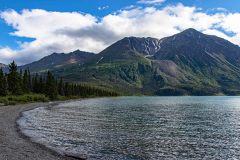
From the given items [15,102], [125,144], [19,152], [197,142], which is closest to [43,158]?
[19,152]

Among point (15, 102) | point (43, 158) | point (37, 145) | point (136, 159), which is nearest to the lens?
point (43, 158)

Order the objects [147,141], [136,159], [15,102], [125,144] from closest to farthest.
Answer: [136,159], [125,144], [147,141], [15,102]

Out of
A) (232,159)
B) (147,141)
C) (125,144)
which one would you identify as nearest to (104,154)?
(125,144)

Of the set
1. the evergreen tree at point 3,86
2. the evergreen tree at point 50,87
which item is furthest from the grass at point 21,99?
the evergreen tree at point 50,87

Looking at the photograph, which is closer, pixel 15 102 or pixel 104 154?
pixel 104 154

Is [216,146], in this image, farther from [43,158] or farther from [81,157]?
[43,158]

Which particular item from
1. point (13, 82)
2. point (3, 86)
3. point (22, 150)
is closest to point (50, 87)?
point (13, 82)

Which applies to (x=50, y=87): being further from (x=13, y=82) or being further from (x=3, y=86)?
(x=3, y=86)

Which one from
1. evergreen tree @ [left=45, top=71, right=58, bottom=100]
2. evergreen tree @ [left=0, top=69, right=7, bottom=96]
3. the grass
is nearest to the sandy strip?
the grass

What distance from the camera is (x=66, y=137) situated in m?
47.7

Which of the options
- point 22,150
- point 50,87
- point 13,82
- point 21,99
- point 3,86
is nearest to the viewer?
point 22,150

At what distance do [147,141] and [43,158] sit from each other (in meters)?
18.4

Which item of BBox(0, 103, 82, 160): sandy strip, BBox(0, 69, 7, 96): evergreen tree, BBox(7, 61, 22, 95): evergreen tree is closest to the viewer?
BBox(0, 103, 82, 160): sandy strip

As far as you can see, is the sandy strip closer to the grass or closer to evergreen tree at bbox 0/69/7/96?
the grass
